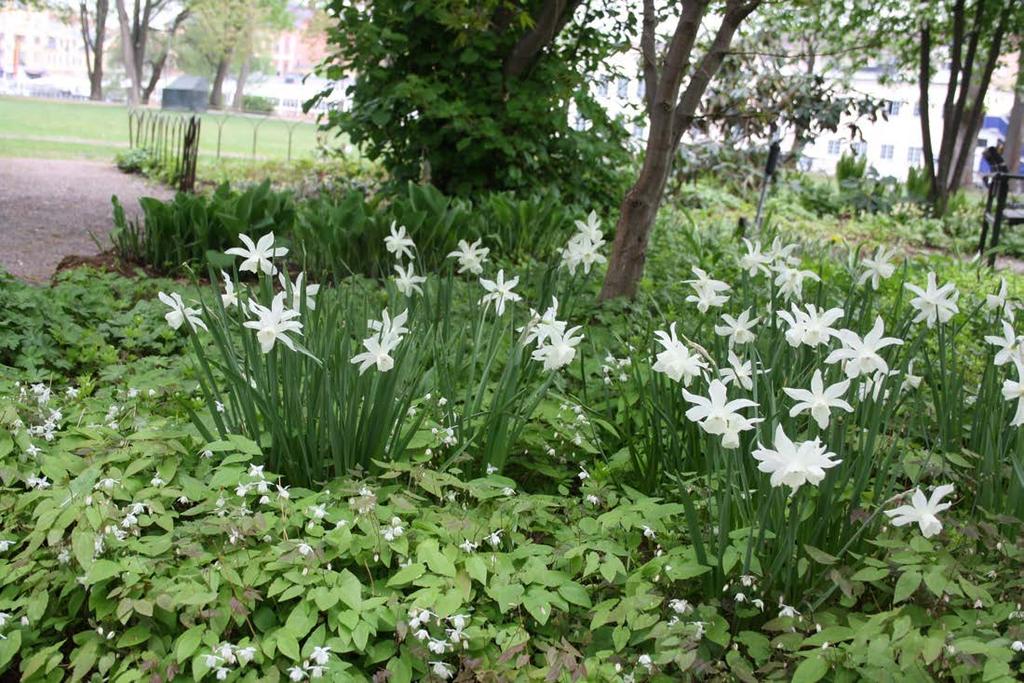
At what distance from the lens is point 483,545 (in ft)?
6.32

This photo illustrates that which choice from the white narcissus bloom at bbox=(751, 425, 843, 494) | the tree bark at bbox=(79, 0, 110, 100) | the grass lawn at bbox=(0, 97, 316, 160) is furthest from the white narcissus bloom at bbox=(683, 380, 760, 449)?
the tree bark at bbox=(79, 0, 110, 100)

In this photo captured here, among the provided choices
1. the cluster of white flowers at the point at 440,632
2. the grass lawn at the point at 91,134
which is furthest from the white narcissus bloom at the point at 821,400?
the grass lawn at the point at 91,134

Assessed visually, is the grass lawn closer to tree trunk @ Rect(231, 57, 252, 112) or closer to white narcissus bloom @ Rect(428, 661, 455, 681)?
white narcissus bloom @ Rect(428, 661, 455, 681)

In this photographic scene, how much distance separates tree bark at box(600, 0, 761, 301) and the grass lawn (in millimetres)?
7517

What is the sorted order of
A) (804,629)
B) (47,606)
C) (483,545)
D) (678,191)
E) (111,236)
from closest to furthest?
(804,629), (47,606), (483,545), (111,236), (678,191)

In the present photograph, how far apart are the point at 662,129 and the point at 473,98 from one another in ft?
9.65

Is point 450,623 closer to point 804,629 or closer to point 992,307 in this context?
point 804,629

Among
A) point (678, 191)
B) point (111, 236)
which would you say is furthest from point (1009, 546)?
point (678, 191)

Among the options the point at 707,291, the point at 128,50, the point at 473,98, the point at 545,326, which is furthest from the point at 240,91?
the point at 545,326

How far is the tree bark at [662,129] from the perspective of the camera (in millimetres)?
3680

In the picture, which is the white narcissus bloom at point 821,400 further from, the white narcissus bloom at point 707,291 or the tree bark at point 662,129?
the tree bark at point 662,129

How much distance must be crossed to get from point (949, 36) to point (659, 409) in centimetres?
1107

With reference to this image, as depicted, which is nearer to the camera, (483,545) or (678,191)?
(483,545)

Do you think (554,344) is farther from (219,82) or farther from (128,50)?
(219,82)
